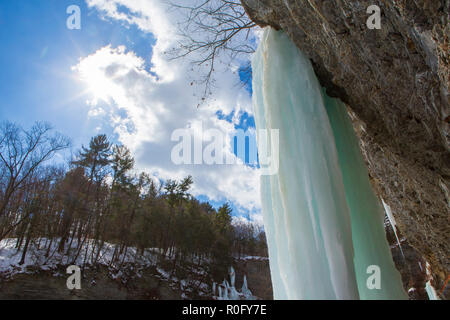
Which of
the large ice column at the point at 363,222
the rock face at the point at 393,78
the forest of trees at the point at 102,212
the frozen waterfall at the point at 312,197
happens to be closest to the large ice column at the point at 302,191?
the frozen waterfall at the point at 312,197

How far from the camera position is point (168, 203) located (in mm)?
20781

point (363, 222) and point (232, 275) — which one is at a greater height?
point (232, 275)

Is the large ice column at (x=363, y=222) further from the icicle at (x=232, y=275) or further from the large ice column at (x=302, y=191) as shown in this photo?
the icicle at (x=232, y=275)

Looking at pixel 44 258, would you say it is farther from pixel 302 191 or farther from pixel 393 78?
pixel 393 78

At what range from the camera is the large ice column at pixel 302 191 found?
1225mm

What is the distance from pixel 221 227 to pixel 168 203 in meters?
6.28

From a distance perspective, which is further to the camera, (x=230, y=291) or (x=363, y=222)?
(x=230, y=291)

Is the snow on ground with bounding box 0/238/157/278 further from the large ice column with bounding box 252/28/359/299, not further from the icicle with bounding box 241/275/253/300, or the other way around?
the large ice column with bounding box 252/28/359/299

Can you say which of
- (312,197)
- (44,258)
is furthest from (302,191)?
(44,258)

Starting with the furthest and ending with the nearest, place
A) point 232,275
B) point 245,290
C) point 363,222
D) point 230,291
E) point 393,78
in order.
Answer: point 232,275 → point 245,290 → point 230,291 → point 363,222 → point 393,78

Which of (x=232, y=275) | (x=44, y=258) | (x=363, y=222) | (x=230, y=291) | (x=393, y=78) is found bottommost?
(x=230, y=291)

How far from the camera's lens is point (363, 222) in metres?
1.92

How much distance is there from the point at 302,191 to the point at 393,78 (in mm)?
991

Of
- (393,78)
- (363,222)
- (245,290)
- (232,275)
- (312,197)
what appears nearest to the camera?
(312,197)
